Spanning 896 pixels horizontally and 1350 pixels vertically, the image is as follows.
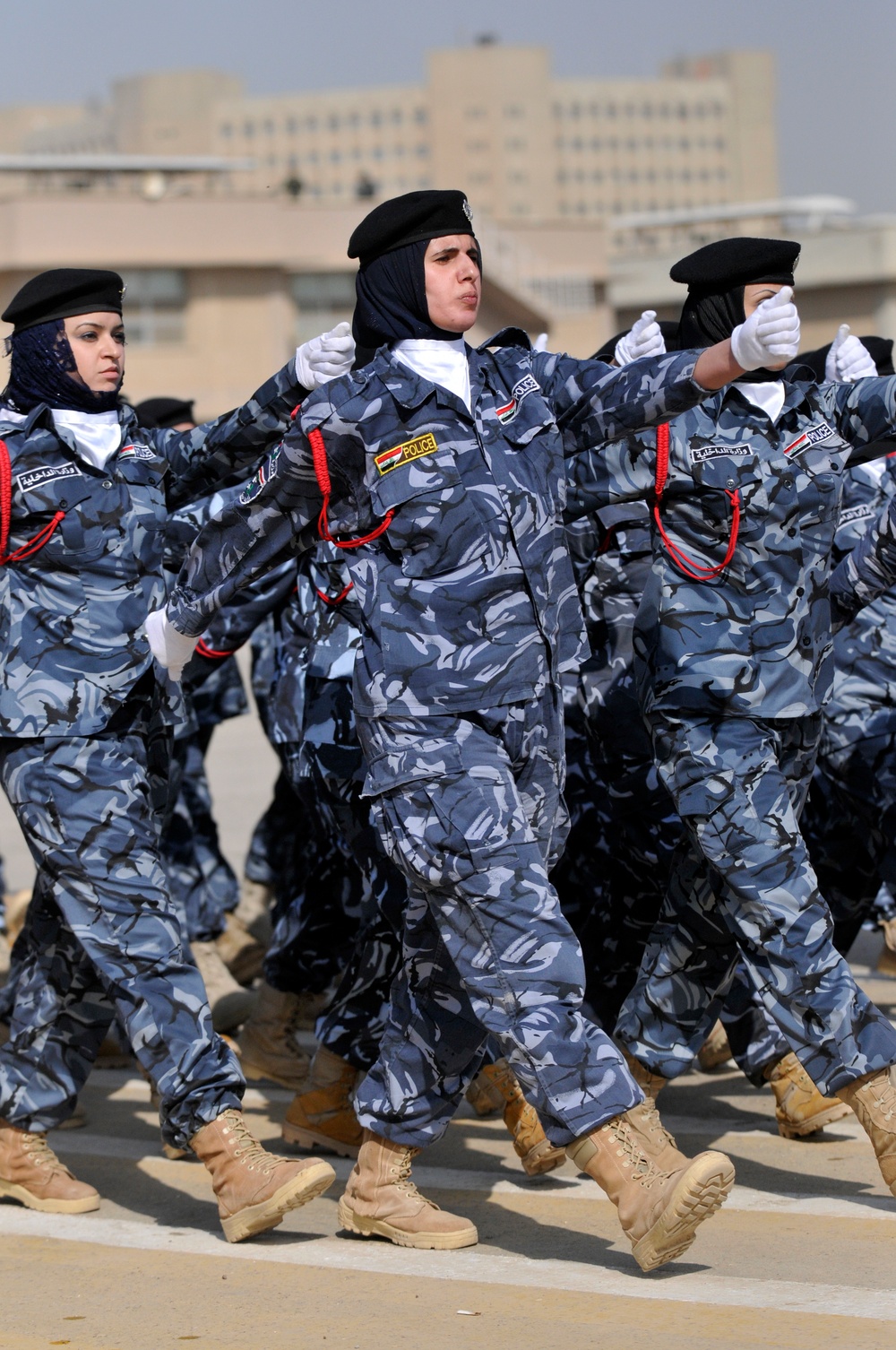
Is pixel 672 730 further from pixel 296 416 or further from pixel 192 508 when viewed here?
pixel 192 508

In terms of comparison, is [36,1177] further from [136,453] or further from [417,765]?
[136,453]

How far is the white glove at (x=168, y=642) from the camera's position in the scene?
4727 millimetres

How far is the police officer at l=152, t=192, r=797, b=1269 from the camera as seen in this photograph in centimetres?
416

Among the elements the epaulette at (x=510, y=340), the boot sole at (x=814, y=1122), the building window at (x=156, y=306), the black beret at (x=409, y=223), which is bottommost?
the boot sole at (x=814, y=1122)

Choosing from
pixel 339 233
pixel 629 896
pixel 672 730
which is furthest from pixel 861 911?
pixel 339 233

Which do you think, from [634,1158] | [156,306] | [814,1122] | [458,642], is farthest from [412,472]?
[156,306]

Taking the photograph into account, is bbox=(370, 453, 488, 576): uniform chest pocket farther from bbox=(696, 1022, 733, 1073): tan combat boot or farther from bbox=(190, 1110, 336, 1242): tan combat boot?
bbox=(696, 1022, 733, 1073): tan combat boot

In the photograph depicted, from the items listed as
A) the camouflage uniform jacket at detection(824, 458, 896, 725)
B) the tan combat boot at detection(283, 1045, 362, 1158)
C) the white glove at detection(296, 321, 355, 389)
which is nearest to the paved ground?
the tan combat boot at detection(283, 1045, 362, 1158)

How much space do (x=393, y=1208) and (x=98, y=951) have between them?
94 centimetres

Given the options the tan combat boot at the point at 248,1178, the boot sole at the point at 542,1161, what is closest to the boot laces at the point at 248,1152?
the tan combat boot at the point at 248,1178

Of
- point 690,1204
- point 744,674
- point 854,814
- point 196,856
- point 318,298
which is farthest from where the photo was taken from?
point 318,298

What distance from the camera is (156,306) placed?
159 feet

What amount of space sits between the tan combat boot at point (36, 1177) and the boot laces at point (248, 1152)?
2.01 feet

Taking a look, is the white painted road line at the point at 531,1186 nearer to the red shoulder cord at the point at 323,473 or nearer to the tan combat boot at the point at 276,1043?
the tan combat boot at the point at 276,1043
